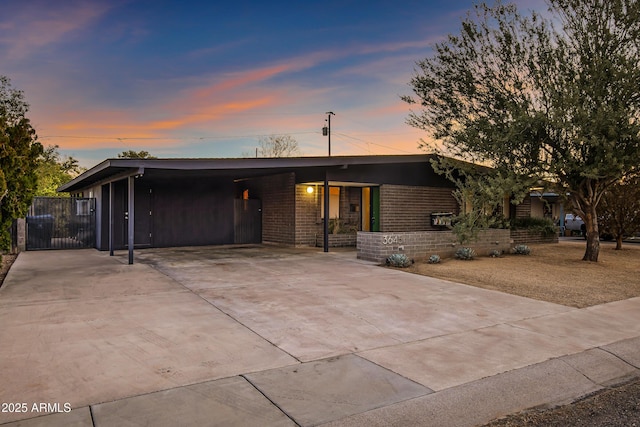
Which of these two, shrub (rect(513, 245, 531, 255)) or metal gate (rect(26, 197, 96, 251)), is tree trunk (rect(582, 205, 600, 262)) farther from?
metal gate (rect(26, 197, 96, 251))

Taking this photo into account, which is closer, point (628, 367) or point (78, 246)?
point (628, 367)

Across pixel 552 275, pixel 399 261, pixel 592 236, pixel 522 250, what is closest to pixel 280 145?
pixel 522 250

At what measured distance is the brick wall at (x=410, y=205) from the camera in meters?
16.1

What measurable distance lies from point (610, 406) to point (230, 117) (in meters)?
17.6

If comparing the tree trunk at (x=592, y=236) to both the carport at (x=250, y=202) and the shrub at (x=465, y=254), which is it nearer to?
the shrub at (x=465, y=254)

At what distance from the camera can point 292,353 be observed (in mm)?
4480

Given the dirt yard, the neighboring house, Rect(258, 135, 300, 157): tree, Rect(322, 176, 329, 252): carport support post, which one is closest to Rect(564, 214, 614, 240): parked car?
the dirt yard

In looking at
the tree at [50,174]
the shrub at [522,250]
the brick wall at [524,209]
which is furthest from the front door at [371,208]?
the tree at [50,174]

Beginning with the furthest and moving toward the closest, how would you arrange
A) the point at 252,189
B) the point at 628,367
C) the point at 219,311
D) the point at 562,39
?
the point at 252,189, the point at 562,39, the point at 219,311, the point at 628,367

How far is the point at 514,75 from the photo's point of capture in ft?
40.2

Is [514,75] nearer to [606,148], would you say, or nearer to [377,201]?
[606,148]

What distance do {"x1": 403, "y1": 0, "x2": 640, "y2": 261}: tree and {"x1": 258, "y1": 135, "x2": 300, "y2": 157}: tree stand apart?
26584 millimetres

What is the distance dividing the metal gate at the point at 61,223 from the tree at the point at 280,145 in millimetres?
25061

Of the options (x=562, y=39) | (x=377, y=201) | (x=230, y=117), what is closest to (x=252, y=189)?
(x=230, y=117)
